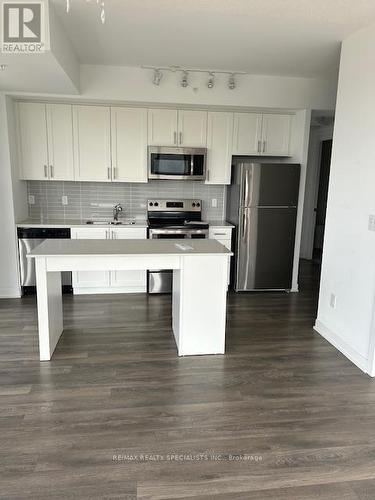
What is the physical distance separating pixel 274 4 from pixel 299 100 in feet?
6.82

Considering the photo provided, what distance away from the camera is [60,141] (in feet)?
14.3

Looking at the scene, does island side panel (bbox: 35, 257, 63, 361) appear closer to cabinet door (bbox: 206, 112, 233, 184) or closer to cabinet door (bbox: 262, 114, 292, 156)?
cabinet door (bbox: 206, 112, 233, 184)

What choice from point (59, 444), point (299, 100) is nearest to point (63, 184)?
point (299, 100)

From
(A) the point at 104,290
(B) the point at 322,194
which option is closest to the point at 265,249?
(A) the point at 104,290

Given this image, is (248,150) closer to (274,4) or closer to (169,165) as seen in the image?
(169,165)

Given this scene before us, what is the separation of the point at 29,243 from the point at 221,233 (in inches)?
93.6

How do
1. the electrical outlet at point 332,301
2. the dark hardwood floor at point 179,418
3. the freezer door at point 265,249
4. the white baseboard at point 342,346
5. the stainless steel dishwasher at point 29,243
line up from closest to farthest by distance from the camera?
the dark hardwood floor at point 179,418 < the white baseboard at point 342,346 < the electrical outlet at point 332,301 < the stainless steel dishwasher at point 29,243 < the freezer door at point 265,249

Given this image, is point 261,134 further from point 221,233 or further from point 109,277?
point 109,277

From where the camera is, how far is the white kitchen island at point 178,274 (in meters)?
2.71

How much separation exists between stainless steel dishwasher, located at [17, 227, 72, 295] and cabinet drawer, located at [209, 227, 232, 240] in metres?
1.80

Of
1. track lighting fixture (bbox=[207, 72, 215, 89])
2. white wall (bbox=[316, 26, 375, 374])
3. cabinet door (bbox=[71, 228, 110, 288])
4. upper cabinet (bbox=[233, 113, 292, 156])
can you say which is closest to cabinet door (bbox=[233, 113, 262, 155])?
upper cabinet (bbox=[233, 113, 292, 156])

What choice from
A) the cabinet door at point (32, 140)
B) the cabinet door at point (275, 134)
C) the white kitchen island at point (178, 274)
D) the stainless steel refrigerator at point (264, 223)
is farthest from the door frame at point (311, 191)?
the cabinet door at point (32, 140)

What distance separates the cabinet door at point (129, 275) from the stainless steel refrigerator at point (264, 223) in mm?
1213

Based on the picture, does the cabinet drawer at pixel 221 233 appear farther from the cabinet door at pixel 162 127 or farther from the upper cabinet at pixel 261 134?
the cabinet door at pixel 162 127
